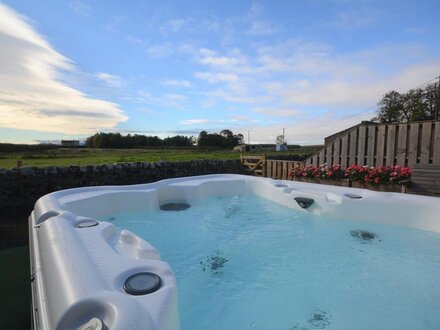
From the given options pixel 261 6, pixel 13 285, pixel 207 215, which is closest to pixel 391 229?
pixel 207 215

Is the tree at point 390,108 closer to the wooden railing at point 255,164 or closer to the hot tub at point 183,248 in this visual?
the wooden railing at point 255,164

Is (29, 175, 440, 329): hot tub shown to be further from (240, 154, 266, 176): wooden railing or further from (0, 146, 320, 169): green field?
A: (0, 146, 320, 169): green field

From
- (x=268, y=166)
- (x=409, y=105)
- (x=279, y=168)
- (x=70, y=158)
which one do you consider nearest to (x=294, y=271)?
(x=279, y=168)

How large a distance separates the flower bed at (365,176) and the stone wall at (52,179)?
173 inches

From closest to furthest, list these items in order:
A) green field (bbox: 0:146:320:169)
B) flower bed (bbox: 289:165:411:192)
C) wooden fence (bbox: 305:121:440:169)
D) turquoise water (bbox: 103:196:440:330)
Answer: turquoise water (bbox: 103:196:440:330), flower bed (bbox: 289:165:411:192), wooden fence (bbox: 305:121:440:169), green field (bbox: 0:146:320:169)

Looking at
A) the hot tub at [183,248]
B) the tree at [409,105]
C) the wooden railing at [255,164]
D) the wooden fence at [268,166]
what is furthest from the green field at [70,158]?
the tree at [409,105]

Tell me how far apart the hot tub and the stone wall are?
8.65ft

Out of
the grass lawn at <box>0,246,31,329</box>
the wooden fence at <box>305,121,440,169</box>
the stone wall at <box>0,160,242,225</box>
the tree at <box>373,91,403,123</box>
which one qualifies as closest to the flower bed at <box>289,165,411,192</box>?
the wooden fence at <box>305,121,440,169</box>

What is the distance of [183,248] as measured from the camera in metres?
2.76

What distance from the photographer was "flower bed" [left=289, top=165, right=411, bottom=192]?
4.20 meters

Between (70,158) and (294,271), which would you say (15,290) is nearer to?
(294,271)

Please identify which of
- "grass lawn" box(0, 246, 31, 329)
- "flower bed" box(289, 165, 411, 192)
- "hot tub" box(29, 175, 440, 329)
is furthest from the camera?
"flower bed" box(289, 165, 411, 192)

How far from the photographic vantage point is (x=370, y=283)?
6.68 ft

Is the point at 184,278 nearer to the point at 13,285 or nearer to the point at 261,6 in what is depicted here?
the point at 13,285
